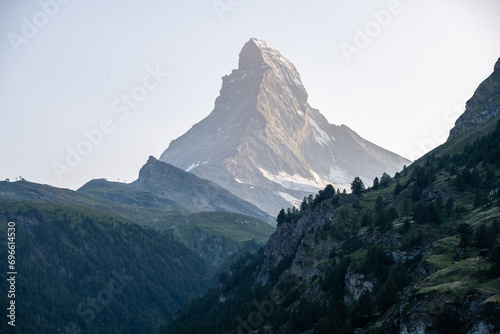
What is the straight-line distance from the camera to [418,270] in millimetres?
90938

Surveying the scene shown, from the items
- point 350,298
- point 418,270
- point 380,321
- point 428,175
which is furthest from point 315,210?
point 380,321

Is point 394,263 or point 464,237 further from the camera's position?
point 394,263

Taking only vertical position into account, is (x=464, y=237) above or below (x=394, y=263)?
below

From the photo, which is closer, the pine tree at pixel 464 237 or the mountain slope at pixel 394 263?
A: the mountain slope at pixel 394 263

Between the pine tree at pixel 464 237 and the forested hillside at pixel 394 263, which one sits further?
the pine tree at pixel 464 237

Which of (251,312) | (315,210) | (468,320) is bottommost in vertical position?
(468,320)

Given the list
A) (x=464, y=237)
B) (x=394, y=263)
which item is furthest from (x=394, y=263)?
(x=464, y=237)

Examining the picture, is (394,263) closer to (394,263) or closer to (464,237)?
(394,263)

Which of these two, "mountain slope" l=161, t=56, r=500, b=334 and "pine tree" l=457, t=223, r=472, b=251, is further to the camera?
"pine tree" l=457, t=223, r=472, b=251

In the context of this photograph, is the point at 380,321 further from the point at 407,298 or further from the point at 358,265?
the point at 358,265

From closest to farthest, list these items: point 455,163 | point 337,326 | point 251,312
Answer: point 337,326, point 251,312, point 455,163

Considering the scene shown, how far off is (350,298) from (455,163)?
84.4 m

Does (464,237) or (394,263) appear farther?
(394,263)

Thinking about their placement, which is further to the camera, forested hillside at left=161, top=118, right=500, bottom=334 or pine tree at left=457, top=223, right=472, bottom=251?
pine tree at left=457, top=223, right=472, bottom=251
